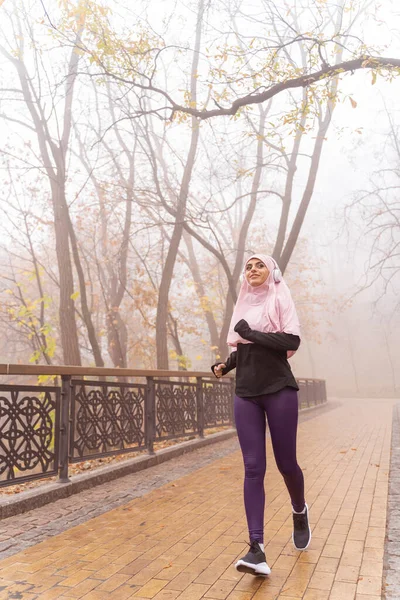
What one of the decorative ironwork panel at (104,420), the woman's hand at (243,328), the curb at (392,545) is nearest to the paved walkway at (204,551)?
the curb at (392,545)

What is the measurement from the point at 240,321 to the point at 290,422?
0.74 metres

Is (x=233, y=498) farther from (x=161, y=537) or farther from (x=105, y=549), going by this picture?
(x=105, y=549)

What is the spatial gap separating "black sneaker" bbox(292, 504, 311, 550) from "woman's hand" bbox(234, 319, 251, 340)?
4.48 feet

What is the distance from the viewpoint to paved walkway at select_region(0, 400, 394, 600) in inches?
124

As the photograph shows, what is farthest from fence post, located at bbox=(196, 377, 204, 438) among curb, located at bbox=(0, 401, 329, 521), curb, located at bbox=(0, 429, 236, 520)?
curb, located at bbox=(0, 429, 236, 520)

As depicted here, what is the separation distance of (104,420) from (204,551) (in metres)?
3.05

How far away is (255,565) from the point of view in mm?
3275

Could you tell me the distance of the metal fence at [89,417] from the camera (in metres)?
5.11

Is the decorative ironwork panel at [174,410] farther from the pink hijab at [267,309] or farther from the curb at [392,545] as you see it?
the pink hijab at [267,309]

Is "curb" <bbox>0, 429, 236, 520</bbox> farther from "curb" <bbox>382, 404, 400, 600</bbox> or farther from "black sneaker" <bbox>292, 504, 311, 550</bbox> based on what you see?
"curb" <bbox>382, 404, 400, 600</bbox>

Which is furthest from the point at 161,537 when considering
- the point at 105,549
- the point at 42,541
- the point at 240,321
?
the point at 240,321

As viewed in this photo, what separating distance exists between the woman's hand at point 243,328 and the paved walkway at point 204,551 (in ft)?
4.93

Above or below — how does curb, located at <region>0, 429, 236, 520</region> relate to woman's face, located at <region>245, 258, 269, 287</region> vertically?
below

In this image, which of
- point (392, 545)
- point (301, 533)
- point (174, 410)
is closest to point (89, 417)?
point (174, 410)
